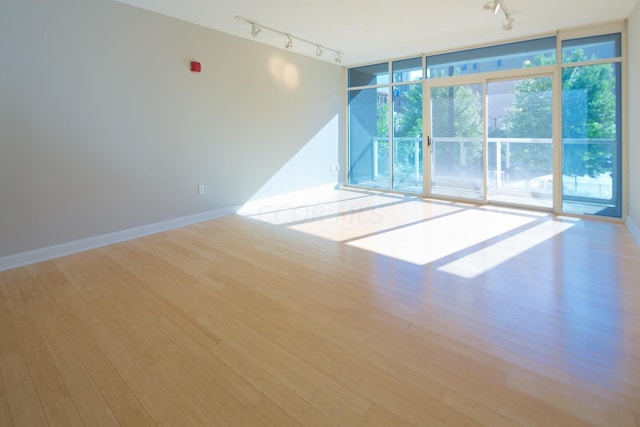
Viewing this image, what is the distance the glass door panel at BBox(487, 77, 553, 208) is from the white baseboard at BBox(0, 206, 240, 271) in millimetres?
4420

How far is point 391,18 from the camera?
4.45 meters

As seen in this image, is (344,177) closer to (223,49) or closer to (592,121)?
(223,49)

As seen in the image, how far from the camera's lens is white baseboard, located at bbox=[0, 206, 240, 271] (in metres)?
3.49

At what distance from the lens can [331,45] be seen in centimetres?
578

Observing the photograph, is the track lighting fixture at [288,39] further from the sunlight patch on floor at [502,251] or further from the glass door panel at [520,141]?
the sunlight patch on floor at [502,251]

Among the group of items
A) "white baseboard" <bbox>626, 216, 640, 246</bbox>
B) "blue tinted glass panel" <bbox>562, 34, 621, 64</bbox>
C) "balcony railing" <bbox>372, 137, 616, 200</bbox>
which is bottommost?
"white baseboard" <bbox>626, 216, 640, 246</bbox>

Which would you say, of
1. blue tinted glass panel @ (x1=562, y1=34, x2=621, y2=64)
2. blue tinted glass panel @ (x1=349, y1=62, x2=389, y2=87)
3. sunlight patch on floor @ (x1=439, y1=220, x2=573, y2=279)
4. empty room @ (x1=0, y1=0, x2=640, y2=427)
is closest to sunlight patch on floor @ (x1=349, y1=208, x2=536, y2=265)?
empty room @ (x1=0, y1=0, x2=640, y2=427)

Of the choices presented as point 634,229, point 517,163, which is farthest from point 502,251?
point 517,163

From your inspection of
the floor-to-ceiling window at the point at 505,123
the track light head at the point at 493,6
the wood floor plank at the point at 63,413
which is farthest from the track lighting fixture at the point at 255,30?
the wood floor plank at the point at 63,413

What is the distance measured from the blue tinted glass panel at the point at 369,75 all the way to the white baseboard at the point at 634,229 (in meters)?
4.42

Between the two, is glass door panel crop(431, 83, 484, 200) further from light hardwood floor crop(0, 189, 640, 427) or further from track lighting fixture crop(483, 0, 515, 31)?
light hardwood floor crop(0, 189, 640, 427)

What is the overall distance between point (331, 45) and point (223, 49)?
175cm

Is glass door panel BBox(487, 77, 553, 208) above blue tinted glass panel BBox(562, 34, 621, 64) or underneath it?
underneath

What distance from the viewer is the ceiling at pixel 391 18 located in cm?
398
